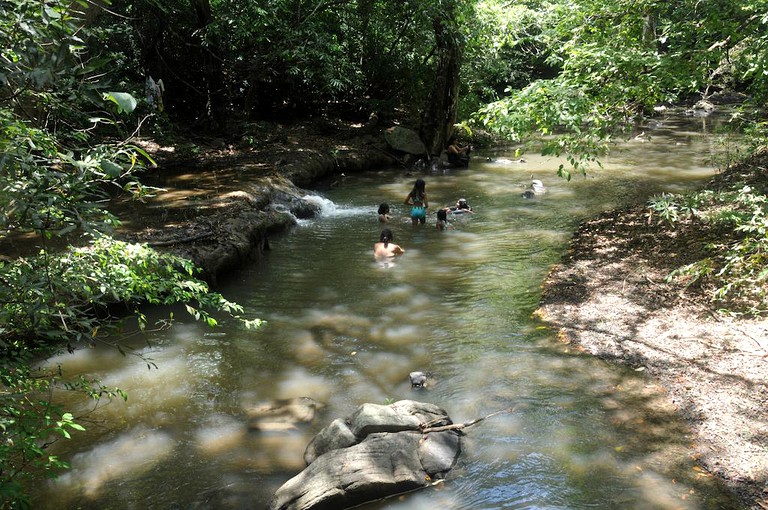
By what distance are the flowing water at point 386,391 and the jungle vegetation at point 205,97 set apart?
492 millimetres

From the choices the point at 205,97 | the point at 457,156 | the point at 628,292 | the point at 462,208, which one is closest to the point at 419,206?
the point at 462,208

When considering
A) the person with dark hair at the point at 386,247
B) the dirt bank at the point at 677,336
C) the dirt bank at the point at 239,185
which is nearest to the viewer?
the dirt bank at the point at 677,336

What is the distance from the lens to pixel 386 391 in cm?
568

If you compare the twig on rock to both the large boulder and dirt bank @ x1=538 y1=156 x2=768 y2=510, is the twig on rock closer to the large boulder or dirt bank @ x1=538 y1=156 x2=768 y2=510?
the large boulder

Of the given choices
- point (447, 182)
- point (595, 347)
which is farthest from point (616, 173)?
point (595, 347)

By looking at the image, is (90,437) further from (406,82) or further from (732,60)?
(406,82)

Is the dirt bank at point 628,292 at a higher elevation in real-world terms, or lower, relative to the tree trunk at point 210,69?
lower

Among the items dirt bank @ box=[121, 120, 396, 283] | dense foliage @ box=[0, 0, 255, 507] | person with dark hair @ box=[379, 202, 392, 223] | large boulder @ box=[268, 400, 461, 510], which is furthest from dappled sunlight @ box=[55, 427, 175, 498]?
person with dark hair @ box=[379, 202, 392, 223]

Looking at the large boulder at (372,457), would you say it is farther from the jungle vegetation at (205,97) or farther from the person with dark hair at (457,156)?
the person with dark hair at (457,156)

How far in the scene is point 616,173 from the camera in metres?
16.1

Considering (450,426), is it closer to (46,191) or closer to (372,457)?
(372,457)

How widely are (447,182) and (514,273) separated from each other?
7748 mm

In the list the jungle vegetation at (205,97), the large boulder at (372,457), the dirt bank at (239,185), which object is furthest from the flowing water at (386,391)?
the dirt bank at (239,185)

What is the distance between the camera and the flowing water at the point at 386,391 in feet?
14.1
